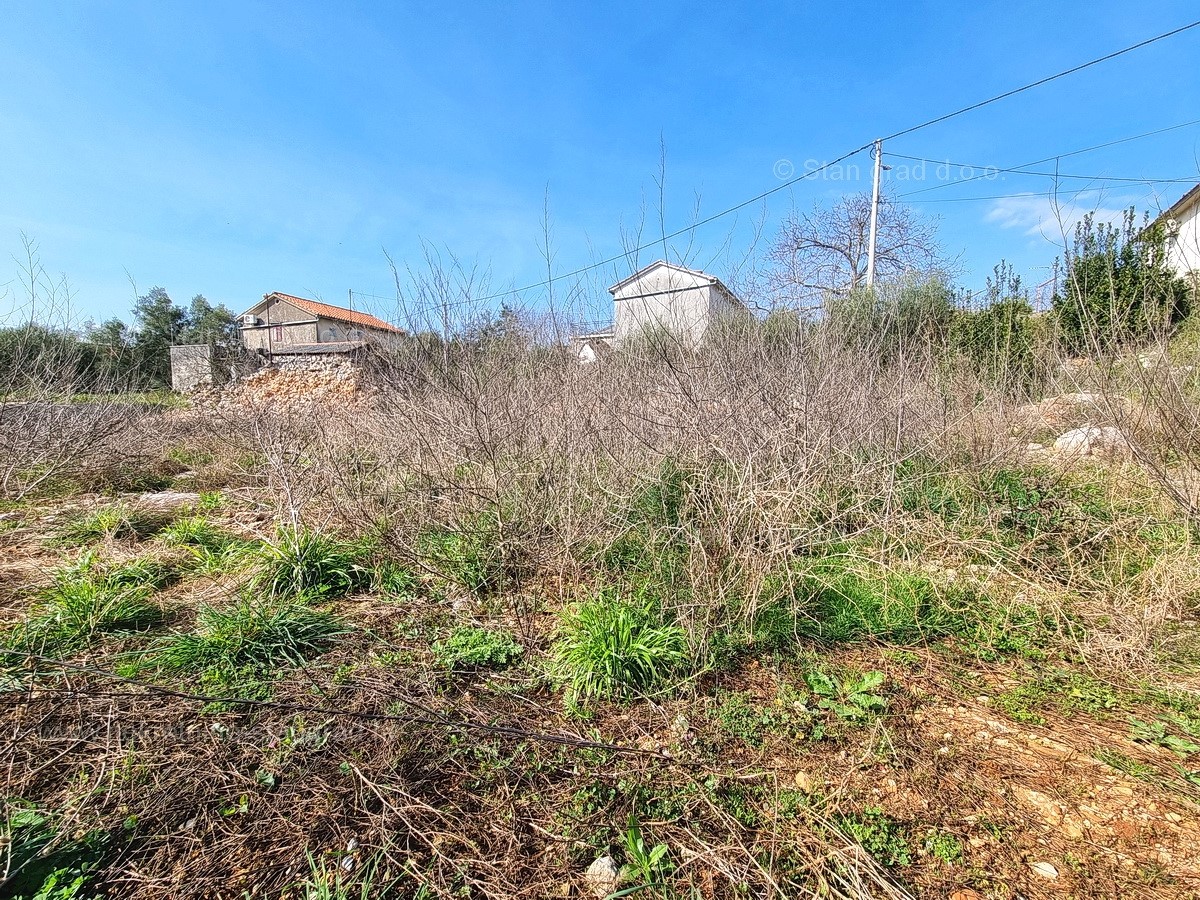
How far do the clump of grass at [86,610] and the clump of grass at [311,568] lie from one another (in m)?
0.51

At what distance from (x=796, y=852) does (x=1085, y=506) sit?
3596 mm

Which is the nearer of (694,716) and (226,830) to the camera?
(226,830)

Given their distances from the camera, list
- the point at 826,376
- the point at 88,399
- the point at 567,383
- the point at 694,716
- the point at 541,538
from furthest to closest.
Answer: the point at 88,399 → the point at 567,383 → the point at 826,376 → the point at 541,538 → the point at 694,716

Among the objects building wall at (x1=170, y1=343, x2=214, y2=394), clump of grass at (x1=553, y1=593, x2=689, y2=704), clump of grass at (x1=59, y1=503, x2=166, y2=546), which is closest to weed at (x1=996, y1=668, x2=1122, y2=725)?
clump of grass at (x1=553, y1=593, x2=689, y2=704)

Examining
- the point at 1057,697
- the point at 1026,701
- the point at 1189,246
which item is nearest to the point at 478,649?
the point at 1026,701

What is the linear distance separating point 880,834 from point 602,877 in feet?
2.63

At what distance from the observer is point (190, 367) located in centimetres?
948

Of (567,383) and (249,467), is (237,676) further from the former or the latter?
(249,467)

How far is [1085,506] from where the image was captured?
3.27 metres

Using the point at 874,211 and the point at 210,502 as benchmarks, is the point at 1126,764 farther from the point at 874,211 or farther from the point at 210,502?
the point at 874,211

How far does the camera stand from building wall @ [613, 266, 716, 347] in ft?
13.4

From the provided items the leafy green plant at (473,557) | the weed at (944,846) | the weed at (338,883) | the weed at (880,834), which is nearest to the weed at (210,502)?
the leafy green plant at (473,557)

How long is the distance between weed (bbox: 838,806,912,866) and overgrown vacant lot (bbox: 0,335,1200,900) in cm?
1

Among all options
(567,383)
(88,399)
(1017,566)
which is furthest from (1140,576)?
(88,399)
